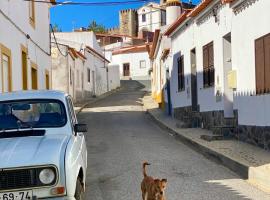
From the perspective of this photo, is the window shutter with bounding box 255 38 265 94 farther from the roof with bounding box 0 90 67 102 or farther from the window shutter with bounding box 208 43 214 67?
the roof with bounding box 0 90 67 102

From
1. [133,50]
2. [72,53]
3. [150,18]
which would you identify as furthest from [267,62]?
[150,18]

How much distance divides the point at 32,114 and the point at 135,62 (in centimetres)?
5830

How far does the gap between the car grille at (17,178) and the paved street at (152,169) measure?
2651 millimetres

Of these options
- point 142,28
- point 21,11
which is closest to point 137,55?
point 142,28

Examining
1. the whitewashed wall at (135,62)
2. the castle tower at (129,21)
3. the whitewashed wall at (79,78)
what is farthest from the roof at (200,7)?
the castle tower at (129,21)

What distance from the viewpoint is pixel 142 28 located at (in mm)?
88125

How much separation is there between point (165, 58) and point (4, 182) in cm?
Answer: 2335

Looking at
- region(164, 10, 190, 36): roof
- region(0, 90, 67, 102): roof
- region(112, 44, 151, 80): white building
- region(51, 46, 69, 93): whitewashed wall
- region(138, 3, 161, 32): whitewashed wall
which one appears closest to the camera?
region(0, 90, 67, 102): roof

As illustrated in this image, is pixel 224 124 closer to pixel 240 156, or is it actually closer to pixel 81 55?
pixel 240 156

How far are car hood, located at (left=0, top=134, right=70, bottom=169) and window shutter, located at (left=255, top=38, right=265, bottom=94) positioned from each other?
22.0ft

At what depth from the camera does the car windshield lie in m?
6.84

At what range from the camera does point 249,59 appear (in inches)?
499

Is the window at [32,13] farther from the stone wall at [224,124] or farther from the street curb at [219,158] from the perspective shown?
the street curb at [219,158]

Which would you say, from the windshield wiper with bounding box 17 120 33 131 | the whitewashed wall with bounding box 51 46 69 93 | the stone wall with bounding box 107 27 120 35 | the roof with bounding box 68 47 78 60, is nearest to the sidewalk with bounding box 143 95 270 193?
the windshield wiper with bounding box 17 120 33 131
